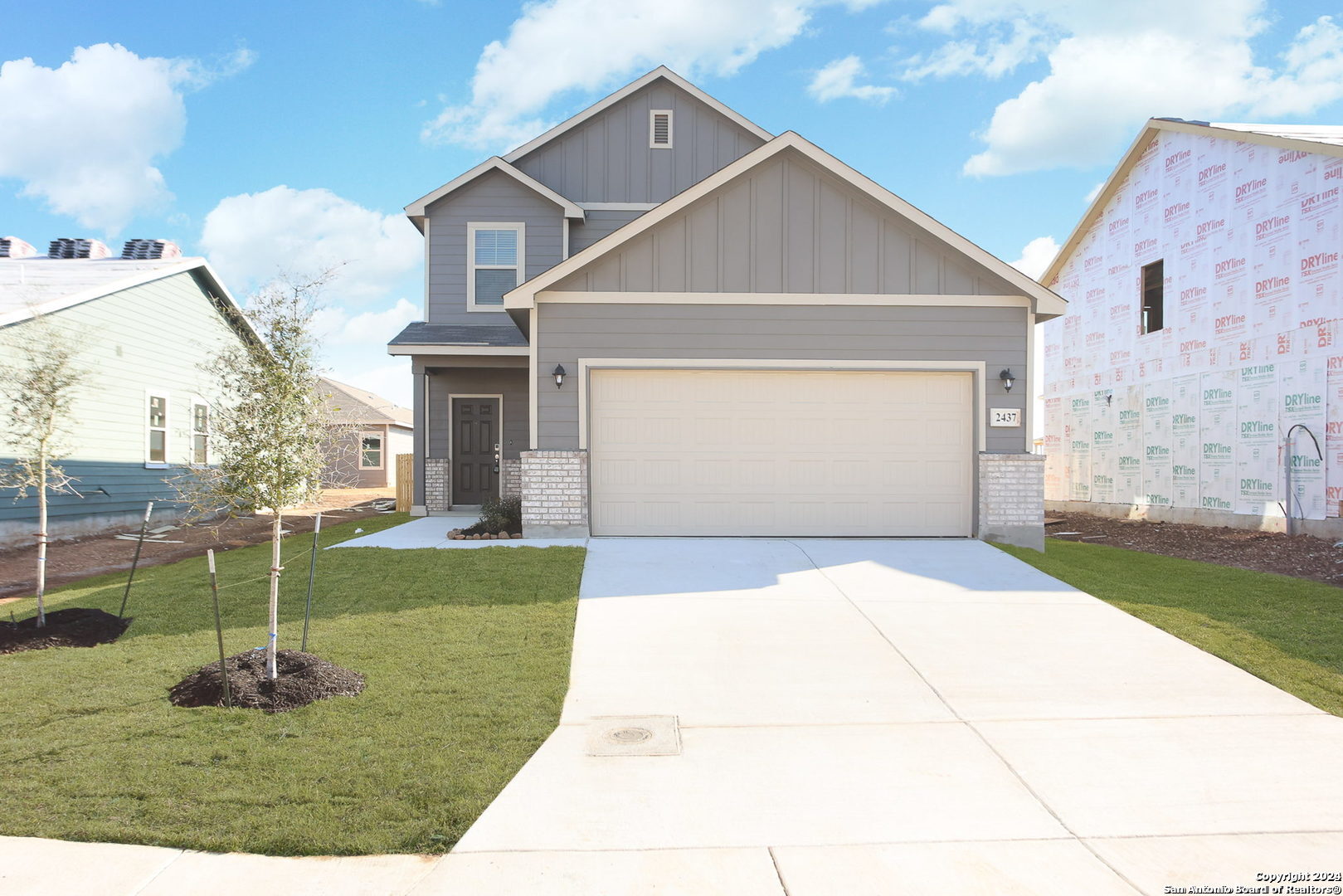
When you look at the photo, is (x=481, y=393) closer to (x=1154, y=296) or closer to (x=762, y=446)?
(x=762, y=446)

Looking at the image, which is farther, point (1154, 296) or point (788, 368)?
point (1154, 296)

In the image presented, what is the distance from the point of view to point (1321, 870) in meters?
3.14

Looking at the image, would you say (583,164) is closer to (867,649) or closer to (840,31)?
(840,31)

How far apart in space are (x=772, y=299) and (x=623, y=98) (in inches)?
→ 278

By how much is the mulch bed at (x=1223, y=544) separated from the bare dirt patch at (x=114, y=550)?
12103 mm

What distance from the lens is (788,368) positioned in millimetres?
10266

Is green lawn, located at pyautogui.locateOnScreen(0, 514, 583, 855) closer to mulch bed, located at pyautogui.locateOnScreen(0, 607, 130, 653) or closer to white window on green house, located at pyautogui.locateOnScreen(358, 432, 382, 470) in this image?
mulch bed, located at pyautogui.locateOnScreen(0, 607, 130, 653)

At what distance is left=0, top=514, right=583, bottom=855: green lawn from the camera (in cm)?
333

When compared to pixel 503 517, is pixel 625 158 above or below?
above

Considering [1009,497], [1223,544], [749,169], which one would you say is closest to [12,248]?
[749,169]

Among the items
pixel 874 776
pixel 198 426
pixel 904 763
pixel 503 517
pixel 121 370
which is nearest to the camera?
pixel 874 776

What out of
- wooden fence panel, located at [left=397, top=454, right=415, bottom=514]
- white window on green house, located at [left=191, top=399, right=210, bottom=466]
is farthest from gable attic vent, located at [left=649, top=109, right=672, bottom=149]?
white window on green house, located at [left=191, top=399, right=210, bottom=466]

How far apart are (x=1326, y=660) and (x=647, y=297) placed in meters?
7.69

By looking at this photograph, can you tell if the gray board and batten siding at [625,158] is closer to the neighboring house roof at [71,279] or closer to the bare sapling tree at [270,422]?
the neighboring house roof at [71,279]
